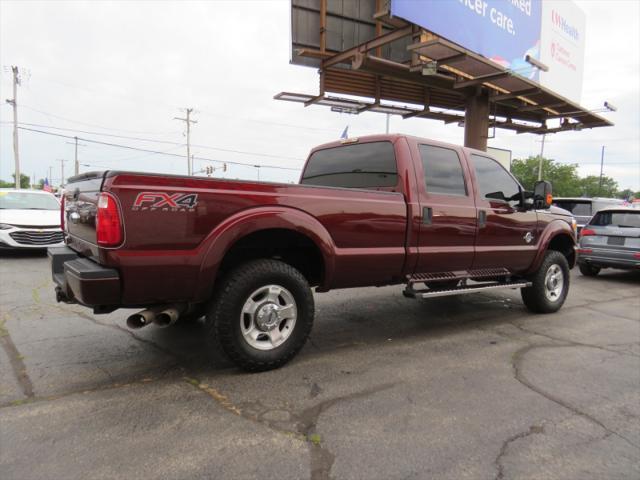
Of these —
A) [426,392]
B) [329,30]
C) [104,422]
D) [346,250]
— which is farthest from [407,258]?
[329,30]

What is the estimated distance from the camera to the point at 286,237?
378 cm

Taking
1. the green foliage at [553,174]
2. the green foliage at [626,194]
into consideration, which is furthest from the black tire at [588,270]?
the green foliage at [626,194]

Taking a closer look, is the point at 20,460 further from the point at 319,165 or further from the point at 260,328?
the point at 319,165

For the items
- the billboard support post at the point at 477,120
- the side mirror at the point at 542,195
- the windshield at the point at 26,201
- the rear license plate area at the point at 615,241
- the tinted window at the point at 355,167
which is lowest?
the rear license plate area at the point at 615,241

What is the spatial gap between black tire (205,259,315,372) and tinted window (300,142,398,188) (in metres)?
1.54

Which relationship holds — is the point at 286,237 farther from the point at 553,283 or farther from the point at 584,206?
the point at 584,206

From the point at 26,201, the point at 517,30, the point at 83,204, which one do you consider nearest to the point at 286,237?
the point at 83,204

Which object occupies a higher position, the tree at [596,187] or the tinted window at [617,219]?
the tree at [596,187]

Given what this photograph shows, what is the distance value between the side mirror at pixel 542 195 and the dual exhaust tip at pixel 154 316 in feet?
14.1

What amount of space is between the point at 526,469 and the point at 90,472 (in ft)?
7.39

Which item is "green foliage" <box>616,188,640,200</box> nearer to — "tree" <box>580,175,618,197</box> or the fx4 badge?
"tree" <box>580,175,618,197</box>

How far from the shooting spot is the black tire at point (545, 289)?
5750 millimetres

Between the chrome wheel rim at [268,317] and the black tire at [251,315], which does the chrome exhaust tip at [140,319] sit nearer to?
the black tire at [251,315]

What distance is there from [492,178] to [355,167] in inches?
67.4
